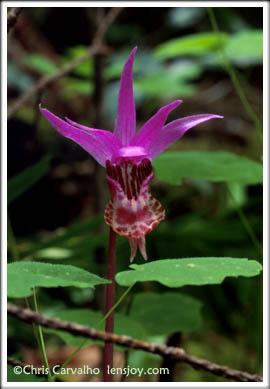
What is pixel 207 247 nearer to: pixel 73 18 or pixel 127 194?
pixel 127 194

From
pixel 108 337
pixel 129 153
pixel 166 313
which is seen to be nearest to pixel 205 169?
pixel 166 313

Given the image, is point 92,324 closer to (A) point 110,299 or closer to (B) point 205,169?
(A) point 110,299

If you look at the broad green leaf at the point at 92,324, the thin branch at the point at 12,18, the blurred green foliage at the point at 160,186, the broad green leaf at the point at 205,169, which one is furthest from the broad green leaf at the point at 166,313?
the thin branch at the point at 12,18

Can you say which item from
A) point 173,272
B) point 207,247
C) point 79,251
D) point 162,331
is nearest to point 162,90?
point 207,247

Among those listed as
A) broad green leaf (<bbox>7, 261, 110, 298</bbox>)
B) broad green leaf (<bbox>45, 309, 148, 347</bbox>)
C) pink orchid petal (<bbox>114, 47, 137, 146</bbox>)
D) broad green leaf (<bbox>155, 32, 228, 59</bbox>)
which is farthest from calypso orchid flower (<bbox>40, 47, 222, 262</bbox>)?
broad green leaf (<bbox>155, 32, 228, 59</bbox>)

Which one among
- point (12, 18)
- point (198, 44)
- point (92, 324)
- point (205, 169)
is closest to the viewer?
point (12, 18)

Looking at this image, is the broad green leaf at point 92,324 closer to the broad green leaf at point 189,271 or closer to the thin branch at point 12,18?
the broad green leaf at point 189,271
